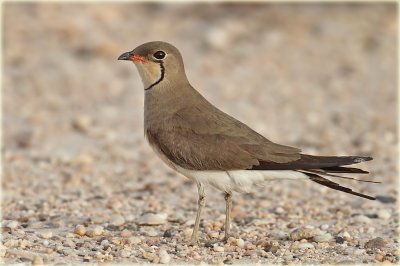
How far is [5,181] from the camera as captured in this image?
802 centimetres

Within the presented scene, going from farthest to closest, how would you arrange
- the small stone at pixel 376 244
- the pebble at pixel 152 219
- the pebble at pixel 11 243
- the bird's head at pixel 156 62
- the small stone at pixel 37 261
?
the pebble at pixel 152 219, the bird's head at pixel 156 62, the small stone at pixel 376 244, the pebble at pixel 11 243, the small stone at pixel 37 261

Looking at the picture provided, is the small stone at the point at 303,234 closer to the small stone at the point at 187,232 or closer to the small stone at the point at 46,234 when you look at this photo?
the small stone at the point at 187,232

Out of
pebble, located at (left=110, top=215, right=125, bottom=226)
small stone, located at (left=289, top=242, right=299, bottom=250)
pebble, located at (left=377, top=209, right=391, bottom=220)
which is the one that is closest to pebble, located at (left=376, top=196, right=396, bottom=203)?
pebble, located at (left=377, top=209, right=391, bottom=220)

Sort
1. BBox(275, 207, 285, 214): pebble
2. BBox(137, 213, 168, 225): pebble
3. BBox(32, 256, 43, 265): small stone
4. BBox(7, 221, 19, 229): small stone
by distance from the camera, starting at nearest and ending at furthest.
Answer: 1. BBox(32, 256, 43, 265): small stone
2. BBox(7, 221, 19, 229): small stone
3. BBox(137, 213, 168, 225): pebble
4. BBox(275, 207, 285, 214): pebble

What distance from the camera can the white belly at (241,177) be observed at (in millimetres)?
5691

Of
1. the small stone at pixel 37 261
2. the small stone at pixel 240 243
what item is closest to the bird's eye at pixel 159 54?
the small stone at pixel 240 243

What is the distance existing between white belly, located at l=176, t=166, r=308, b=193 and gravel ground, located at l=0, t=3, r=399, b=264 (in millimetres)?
493

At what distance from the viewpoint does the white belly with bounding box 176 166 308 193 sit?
569 centimetres

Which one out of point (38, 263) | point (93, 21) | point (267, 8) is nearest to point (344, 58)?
point (267, 8)

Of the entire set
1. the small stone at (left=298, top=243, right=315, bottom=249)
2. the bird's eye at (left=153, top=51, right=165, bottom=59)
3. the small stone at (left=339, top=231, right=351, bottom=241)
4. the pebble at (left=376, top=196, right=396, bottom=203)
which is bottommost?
the small stone at (left=298, top=243, right=315, bottom=249)

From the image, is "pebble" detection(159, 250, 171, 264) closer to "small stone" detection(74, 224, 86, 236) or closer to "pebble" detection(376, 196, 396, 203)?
"small stone" detection(74, 224, 86, 236)

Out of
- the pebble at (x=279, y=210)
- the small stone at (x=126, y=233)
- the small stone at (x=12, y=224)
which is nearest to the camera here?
the small stone at (x=126, y=233)

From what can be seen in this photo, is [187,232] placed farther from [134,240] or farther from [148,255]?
[148,255]

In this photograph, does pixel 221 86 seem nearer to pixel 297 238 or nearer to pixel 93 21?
pixel 93 21
